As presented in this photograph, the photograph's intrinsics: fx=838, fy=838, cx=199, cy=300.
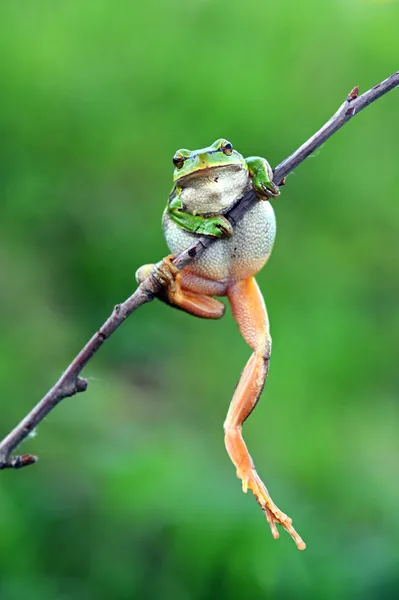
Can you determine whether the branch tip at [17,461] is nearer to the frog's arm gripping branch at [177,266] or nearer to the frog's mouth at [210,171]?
the frog's arm gripping branch at [177,266]

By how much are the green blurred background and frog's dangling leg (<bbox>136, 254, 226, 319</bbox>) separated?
2811 millimetres

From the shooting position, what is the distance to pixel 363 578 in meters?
4.44

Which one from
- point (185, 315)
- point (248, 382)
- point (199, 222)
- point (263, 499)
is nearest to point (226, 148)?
point (199, 222)

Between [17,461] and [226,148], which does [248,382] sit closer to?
[226,148]

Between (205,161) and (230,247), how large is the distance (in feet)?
0.65

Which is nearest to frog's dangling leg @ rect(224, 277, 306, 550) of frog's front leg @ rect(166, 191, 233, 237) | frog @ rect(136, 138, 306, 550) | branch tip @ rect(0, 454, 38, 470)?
frog @ rect(136, 138, 306, 550)

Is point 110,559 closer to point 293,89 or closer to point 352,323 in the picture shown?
point 352,323

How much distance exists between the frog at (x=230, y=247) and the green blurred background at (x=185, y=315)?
9.19 feet

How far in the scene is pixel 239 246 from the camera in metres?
1.84

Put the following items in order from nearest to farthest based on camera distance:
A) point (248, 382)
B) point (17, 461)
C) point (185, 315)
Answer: point (248, 382) → point (17, 461) → point (185, 315)

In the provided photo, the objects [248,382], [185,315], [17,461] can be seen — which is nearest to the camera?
[248,382]

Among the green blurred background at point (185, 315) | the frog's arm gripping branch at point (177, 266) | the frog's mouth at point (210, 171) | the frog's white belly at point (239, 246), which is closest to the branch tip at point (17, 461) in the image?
the frog's arm gripping branch at point (177, 266)

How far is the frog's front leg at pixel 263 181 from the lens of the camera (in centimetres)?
181

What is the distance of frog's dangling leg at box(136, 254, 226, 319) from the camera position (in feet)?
5.97
